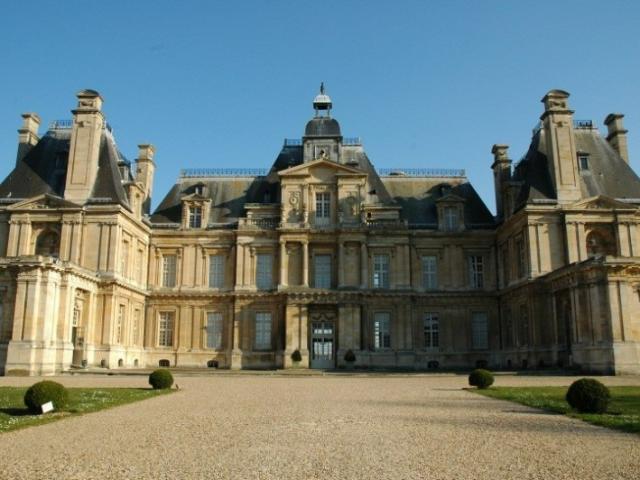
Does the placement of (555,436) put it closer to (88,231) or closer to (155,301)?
(88,231)

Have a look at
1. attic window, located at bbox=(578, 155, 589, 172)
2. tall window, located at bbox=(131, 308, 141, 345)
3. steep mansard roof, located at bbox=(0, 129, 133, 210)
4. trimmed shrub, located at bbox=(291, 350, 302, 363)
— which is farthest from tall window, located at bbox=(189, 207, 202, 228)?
attic window, located at bbox=(578, 155, 589, 172)

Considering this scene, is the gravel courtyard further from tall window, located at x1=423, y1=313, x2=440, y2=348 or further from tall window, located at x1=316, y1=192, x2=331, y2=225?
tall window, located at x1=316, y1=192, x2=331, y2=225

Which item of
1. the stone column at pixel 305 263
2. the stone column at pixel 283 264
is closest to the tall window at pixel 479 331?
the stone column at pixel 305 263

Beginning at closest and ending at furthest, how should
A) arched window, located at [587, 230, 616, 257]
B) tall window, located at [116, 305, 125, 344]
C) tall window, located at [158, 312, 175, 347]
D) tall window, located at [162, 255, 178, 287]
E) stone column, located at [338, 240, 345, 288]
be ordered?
arched window, located at [587, 230, 616, 257], tall window, located at [116, 305, 125, 344], stone column, located at [338, 240, 345, 288], tall window, located at [158, 312, 175, 347], tall window, located at [162, 255, 178, 287]

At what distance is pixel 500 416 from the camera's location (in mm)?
12992

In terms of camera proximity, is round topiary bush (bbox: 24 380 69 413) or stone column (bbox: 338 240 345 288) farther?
stone column (bbox: 338 240 345 288)

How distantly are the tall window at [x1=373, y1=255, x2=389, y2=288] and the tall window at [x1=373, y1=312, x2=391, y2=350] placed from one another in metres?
1.86

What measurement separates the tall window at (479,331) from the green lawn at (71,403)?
24.2 meters

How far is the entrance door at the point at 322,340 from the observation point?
3731 centimetres

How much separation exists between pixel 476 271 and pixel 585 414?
1058 inches

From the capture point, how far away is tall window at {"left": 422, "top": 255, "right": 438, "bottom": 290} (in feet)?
129

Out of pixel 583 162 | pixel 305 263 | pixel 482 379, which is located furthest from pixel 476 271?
pixel 482 379

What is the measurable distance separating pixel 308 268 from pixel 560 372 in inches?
621

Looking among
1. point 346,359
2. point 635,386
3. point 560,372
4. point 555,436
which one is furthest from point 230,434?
point 346,359
